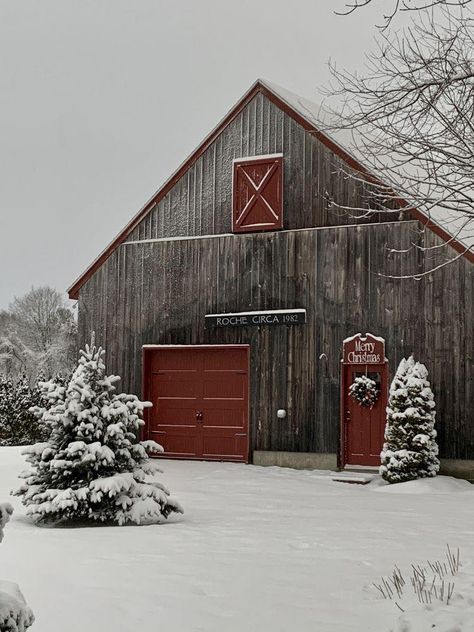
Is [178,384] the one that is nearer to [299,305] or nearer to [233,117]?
[299,305]

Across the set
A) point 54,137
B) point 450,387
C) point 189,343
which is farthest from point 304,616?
point 54,137

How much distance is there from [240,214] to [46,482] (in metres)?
8.94

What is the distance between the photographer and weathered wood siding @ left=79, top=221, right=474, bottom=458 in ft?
52.5

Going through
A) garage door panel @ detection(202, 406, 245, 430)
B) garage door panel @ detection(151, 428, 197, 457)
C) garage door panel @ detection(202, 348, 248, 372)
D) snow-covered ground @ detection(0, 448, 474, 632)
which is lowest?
snow-covered ground @ detection(0, 448, 474, 632)

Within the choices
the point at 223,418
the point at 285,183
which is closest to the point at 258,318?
the point at 223,418

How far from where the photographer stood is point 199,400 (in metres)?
18.5

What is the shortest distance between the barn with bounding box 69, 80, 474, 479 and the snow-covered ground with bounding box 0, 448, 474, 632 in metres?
3.67

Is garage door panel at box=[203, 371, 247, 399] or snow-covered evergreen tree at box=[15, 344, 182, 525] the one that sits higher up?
garage door panel at box=[203, 371, 247, 399]

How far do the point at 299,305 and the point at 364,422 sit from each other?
264 cm

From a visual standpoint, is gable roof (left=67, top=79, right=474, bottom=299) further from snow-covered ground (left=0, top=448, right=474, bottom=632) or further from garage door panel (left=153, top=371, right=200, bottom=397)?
snow-covered ground (left=0, top=448, right=474, bottom=632)

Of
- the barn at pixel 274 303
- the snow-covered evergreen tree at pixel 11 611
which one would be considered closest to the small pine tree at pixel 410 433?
the barn at pixel 274 303

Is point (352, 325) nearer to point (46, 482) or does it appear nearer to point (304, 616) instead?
point (46, 482)

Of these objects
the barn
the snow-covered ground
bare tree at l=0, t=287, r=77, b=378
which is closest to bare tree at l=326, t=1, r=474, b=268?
the snow-covered ground

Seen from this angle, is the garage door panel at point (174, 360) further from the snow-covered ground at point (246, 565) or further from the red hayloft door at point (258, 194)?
the snow-covered ground at point (246, 565)
